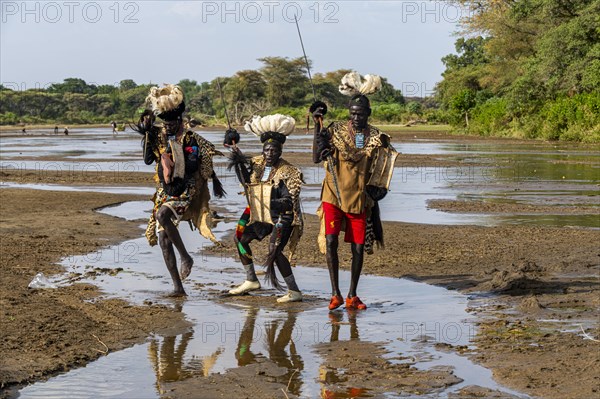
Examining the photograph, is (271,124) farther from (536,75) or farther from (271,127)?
(536,75)

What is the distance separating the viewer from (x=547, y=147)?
41094mm

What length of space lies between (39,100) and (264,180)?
415ft

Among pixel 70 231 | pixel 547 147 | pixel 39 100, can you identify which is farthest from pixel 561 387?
pixel 39 100

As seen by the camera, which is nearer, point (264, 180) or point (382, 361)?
point (382, 361)

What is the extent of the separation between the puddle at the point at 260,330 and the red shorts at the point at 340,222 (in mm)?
637

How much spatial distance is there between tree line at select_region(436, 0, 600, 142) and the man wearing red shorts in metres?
32.4

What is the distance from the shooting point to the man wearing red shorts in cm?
839

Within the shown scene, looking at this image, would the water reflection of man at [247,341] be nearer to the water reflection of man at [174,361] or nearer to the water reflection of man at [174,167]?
the water reflection of man at [174,361]

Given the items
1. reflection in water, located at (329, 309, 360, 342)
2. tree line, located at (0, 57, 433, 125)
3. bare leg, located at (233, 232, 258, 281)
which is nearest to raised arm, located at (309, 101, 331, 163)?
bare leg, located at (233, 232, 258, 281)

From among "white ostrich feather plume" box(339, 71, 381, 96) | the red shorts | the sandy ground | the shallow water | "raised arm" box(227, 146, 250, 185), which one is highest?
→ "white ostrich feather plume" box(339, 71, 381, 96)

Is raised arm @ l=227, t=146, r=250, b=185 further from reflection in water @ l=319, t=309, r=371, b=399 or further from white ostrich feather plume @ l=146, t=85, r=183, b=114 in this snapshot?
reflection in water @ l=319, t=309, r=371, b=399

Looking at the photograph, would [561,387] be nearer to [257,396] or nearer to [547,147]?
[257,396]

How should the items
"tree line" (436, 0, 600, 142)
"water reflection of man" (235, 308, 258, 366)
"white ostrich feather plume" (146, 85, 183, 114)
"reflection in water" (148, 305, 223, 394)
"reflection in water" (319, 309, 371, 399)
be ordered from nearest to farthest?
"reflection in water" (319, 309, 371, 399) → "reflection in water" (148, 305, 223, 394) → "water reflection of man" (235, 308, 258, 366) → "white ostrich feather plume" (146, 85, 183, 114) → "tree line" (436, 0, 600, 142)

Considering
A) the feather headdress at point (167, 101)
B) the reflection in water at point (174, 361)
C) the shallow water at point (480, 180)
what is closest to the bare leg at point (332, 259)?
the reflection in water at point (174, 361)
